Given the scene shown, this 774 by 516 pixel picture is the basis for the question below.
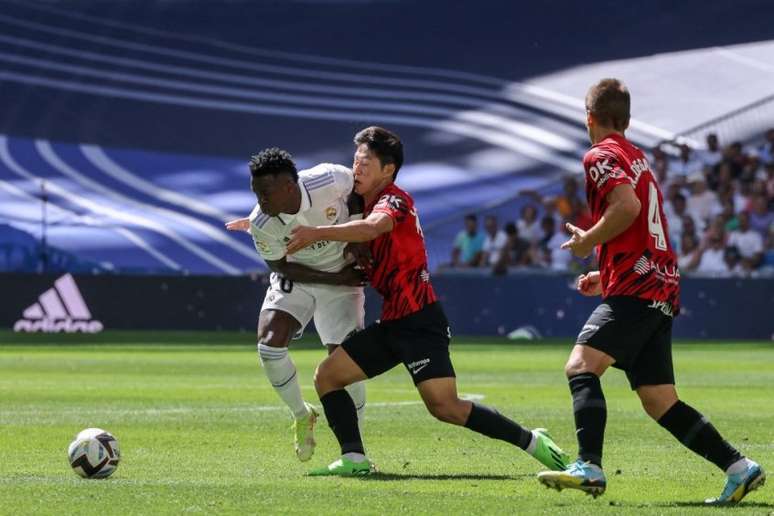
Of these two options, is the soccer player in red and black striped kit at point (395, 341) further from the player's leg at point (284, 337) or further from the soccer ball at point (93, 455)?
the soccer ball at point (93, 455)

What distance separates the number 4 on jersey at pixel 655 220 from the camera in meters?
8.40

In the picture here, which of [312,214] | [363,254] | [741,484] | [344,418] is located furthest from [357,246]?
[741,484]

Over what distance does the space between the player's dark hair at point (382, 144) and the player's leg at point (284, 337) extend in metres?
1.14

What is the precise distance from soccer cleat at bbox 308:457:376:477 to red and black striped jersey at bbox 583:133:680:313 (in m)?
1.89

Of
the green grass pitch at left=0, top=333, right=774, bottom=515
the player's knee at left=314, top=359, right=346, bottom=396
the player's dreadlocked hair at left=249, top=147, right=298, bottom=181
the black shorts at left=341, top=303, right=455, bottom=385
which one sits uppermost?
the player's dreadlocked hair at left=249, top=147, right=298, bottom=181

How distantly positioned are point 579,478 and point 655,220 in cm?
132

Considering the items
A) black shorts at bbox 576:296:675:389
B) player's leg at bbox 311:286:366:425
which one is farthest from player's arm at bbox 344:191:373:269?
black shorts at bbox 576:296:675:389

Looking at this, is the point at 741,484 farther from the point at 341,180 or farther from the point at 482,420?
the point at 341,180

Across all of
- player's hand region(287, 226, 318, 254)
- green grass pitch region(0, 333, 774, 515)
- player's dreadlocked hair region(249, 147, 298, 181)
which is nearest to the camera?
green grass pitch region(0, 333, 774, 515)

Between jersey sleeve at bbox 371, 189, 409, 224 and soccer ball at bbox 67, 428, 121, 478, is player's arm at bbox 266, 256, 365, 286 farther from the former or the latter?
soccer ball at bbox 67, 428, 121, 478

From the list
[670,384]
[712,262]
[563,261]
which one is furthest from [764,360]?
[670,384]

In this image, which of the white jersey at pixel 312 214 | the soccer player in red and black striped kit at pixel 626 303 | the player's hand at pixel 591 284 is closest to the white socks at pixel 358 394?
the white jersey at pixel 312 214

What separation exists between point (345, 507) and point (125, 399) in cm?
790

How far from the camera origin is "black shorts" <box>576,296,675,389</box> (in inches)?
327
